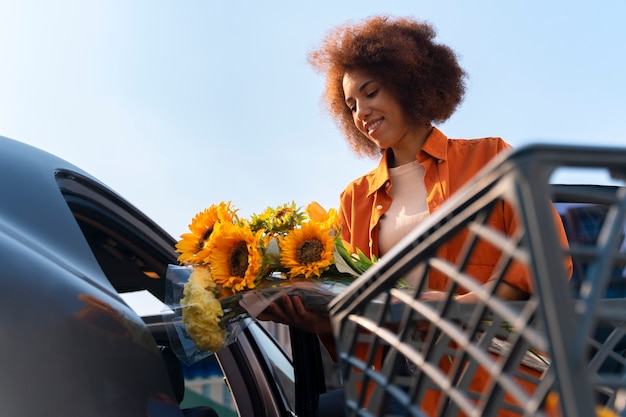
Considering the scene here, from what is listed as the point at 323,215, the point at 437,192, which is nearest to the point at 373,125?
the point at 437,192

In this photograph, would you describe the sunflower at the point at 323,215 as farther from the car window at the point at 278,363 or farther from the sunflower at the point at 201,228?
the car window at the point at 278,363

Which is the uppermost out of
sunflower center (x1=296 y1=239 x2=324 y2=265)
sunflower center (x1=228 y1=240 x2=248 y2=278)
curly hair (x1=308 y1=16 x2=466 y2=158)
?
curly hair (x1=308 y1=16 x2=466 y2=158)

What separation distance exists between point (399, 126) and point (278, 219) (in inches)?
30.4

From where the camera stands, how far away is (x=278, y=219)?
2264 millimetres

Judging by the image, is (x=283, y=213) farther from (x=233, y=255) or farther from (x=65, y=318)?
(x=65, y=318)

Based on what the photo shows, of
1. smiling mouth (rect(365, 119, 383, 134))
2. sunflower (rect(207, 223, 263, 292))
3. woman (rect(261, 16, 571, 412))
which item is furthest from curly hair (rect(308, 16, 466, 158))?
sunflower (rect(207, 223, 263, 292))

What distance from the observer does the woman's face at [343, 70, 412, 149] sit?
283 centimetres

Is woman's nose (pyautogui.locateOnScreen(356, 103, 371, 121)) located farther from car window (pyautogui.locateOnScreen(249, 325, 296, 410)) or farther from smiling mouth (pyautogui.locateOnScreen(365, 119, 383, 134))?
car window (pyautogui.locateOnScreen(249, 325, 296, 410))

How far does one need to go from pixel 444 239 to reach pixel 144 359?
992mm

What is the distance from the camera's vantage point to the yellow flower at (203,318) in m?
2.06

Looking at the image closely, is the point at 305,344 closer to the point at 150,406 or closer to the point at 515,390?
the point at 150,406

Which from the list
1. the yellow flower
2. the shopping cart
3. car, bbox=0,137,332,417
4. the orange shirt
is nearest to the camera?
the shopping cart

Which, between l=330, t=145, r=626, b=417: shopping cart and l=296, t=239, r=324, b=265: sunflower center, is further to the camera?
l=296, t=239, r=324, b=265: sunflower center

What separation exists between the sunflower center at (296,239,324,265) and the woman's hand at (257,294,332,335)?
0.10 meters
